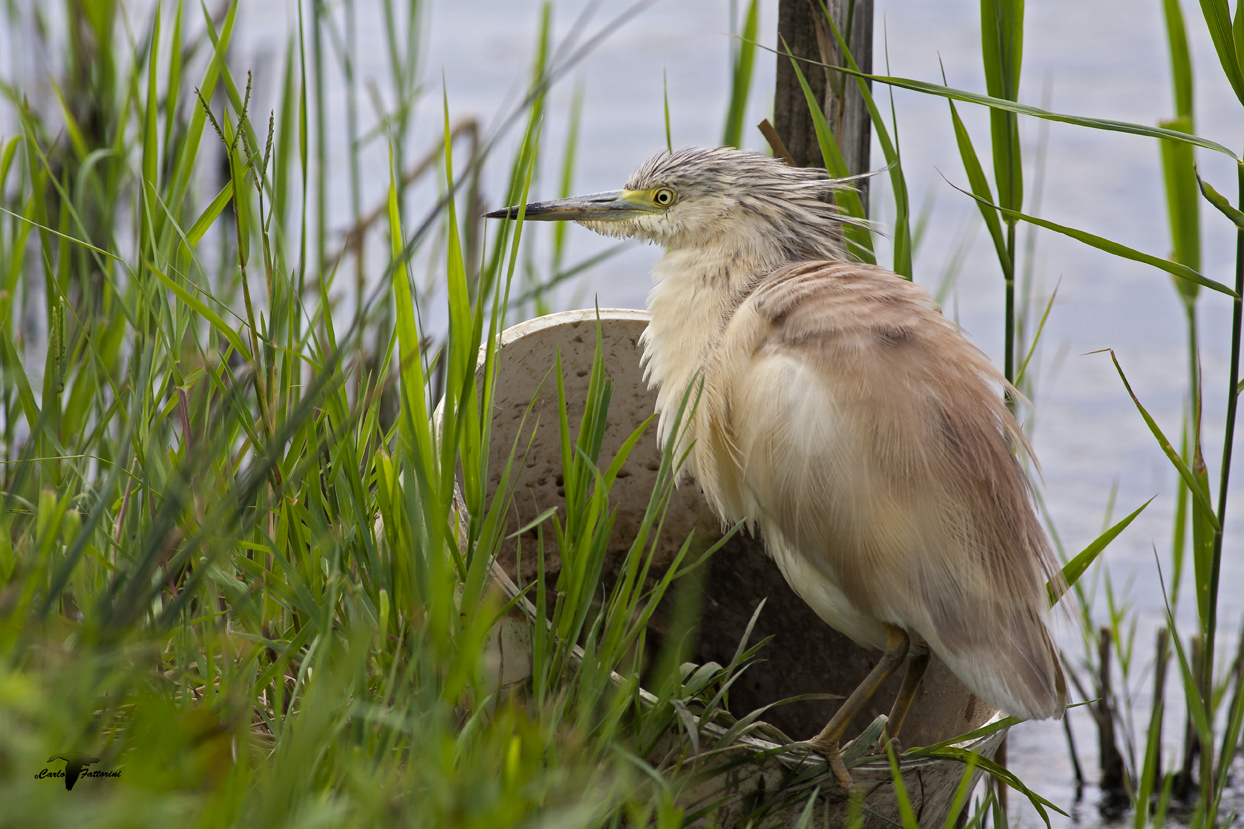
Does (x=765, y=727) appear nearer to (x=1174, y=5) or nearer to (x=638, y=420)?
(x=638, y=420)

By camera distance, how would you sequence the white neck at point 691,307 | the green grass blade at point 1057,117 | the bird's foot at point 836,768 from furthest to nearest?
the white neck at point 691,307 < the bird's foot at point 836,768 < the green grass blade at point 1057,117

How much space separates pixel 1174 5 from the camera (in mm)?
1691

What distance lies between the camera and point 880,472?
65.6 inches

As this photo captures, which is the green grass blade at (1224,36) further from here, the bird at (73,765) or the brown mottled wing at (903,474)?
the bird at (73,765)

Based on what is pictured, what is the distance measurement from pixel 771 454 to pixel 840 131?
0.70 m

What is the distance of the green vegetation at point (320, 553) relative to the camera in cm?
101

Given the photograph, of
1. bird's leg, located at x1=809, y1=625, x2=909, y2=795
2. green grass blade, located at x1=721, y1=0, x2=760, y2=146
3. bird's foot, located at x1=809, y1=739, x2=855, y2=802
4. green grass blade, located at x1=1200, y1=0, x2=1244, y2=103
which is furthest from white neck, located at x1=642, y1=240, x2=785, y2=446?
green grass blade, located at x1=1200, y1=0, x2=1244, y2=103

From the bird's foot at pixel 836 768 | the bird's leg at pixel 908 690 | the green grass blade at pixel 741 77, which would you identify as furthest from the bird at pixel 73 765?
the green grass blade at pixel 741 77

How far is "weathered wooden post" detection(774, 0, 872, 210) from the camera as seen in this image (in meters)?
2.09

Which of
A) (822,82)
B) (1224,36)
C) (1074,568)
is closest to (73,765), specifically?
(1074,568)

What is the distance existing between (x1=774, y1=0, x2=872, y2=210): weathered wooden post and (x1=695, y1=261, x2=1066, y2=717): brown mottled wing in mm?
467

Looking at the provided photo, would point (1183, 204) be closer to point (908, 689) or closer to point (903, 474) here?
point (903, 474)

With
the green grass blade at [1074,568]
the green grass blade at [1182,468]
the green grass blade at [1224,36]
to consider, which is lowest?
the green grass blade at [1074,568]

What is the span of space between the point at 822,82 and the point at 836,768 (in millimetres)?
1234
